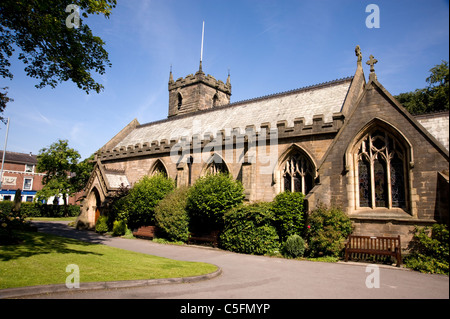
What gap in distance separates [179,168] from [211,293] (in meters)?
15.0

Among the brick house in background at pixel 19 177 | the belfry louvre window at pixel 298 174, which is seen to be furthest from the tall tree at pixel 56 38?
the brick house in background at pixel 19 177

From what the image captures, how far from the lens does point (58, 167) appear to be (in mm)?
36500

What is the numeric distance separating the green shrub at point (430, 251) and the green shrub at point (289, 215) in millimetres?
4594

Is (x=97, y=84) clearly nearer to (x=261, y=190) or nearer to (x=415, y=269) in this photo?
(x=261, y=190)

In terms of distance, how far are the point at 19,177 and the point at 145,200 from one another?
42.4 m

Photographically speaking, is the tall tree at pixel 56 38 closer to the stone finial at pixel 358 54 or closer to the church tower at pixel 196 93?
the stone finial at pixel 358 54

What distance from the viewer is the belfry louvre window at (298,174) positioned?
16750mm

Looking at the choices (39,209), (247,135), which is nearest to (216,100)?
(247,135)

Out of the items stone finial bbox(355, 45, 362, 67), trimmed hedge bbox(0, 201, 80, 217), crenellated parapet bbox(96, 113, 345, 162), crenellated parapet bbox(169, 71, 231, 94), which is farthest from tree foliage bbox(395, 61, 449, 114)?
trimmed hedge bbox(0, 201, 80, 217)

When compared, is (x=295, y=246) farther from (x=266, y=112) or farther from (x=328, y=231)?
(x=266, y=112)

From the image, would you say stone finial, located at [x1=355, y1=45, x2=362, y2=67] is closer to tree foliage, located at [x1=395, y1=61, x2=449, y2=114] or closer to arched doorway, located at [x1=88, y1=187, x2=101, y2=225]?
tree foliage, located at [x1=395, y1=61, x2=449, y2=114]

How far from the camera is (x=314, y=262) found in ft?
40.2

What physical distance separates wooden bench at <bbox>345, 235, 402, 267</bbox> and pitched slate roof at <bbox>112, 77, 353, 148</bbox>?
23.4 ft
